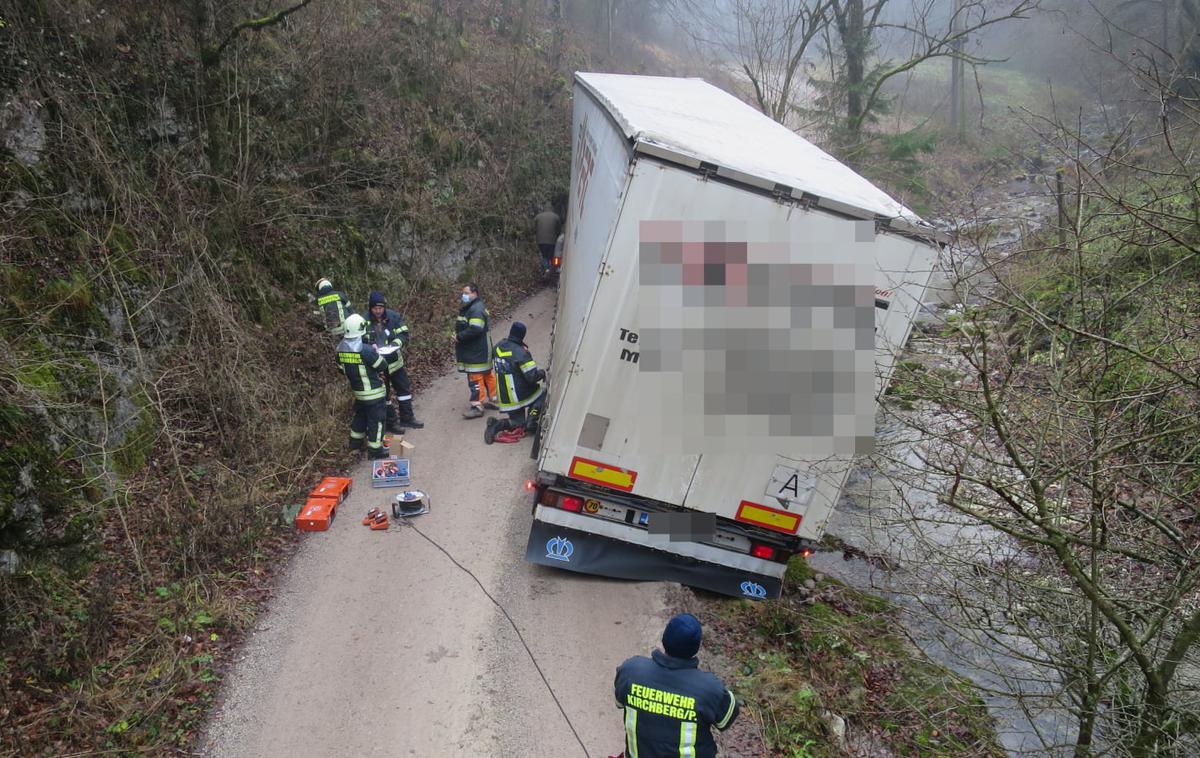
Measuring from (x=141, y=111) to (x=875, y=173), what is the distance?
52.5ft

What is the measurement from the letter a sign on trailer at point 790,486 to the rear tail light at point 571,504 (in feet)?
5.04

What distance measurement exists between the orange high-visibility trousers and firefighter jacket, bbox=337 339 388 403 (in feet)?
5.11

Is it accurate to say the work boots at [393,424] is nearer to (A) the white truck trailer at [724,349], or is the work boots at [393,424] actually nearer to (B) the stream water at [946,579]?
(A) the white truck trailer at [724,349]

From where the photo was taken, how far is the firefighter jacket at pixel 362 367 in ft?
25.9

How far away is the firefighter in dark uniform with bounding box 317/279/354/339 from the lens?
8867 mm

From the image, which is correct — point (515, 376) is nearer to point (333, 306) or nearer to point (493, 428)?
point (493, 428)

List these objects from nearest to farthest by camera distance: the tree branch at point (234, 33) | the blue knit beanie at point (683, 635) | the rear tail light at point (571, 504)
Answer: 1. the blue knit beanie at point (683, 635)
2. the rear tail light at point (571, 504)
3. the tree branch at point (234, 33)

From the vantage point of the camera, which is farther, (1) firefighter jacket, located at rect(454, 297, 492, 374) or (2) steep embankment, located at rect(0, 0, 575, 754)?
(1) firefighter jacket, located at rect(454, 297, 492, 374)

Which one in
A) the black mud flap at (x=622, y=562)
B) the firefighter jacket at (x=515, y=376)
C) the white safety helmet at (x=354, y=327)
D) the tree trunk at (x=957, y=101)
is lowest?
the black mud flap at (x=622, y=562)

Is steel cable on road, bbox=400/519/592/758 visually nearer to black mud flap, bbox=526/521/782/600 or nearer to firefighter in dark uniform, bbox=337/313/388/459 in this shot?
black mud flap, bbox=526/521/782/600

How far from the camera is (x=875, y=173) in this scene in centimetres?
1811

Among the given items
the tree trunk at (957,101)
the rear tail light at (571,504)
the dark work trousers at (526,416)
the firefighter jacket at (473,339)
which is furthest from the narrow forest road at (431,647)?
the tree trunk at (957,101)

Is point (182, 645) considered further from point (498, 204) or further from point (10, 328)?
point (498, 204)

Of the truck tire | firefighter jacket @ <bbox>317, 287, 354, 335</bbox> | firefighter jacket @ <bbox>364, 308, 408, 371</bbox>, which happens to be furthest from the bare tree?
firefighter jacket @ <bbox>317, 287, 354, 335</bbox>
